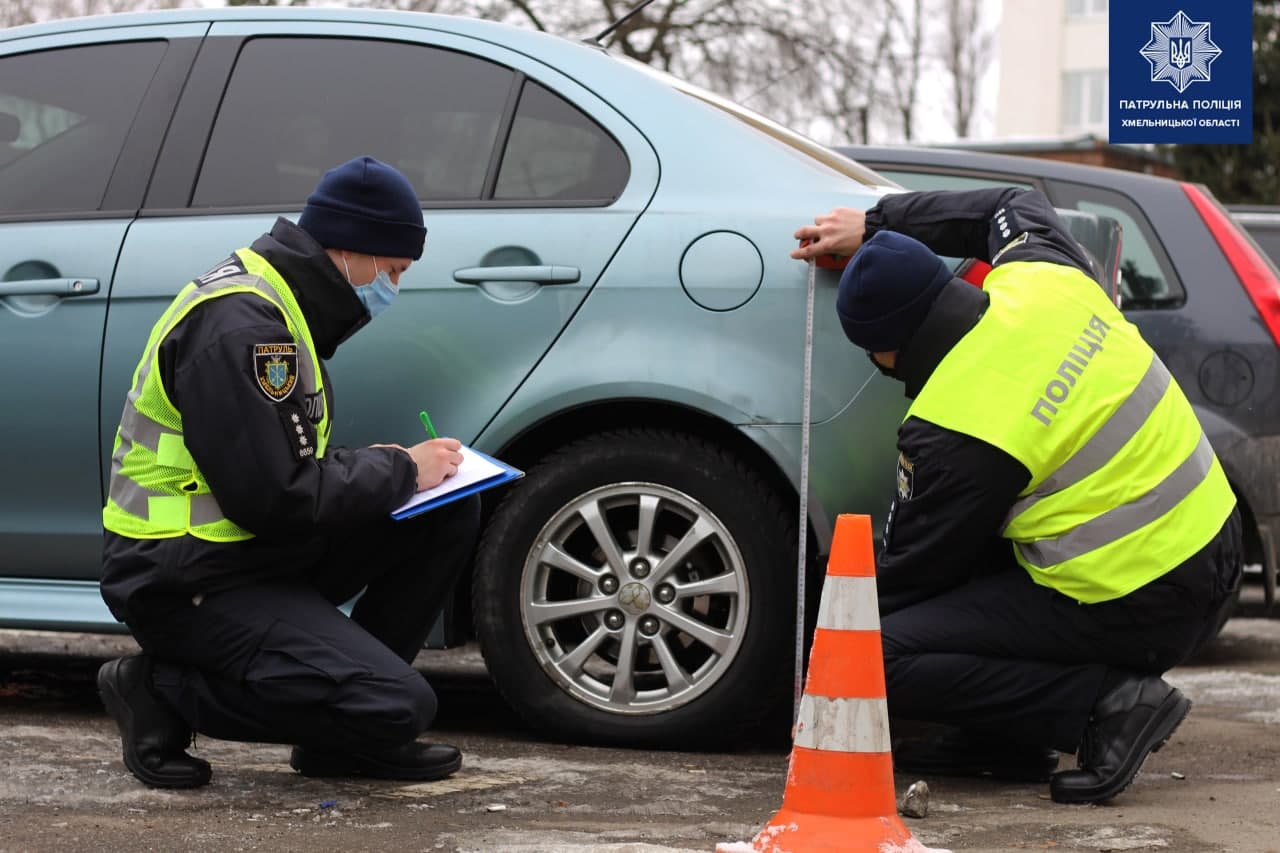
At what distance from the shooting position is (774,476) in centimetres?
393

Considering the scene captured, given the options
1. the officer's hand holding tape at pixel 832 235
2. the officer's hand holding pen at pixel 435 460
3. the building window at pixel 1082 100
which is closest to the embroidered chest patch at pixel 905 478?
the officer's hand holding tape at pixel 832 235

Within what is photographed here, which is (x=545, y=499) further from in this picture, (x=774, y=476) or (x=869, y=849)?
(x=869, y=849)

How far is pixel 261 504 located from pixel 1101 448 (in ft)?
5.40

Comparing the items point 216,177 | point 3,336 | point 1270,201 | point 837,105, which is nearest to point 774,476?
point 216,177

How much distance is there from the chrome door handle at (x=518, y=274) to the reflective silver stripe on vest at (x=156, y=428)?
550mm

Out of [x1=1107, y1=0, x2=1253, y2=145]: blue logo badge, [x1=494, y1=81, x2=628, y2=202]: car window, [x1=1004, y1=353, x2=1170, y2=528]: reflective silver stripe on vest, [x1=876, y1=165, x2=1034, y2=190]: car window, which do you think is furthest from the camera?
[x1=1107, y1=0, x2=1253, y2=145]: blue logo badge

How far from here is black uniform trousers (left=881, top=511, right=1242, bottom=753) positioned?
365cm

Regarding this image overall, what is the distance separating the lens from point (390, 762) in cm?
364

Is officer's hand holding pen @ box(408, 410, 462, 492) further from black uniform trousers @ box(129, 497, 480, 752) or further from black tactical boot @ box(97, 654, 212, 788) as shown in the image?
black tactical boot @ box(97, 654, 212, 788)

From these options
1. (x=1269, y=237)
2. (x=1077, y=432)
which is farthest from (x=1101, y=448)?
(x=1269, y=237)

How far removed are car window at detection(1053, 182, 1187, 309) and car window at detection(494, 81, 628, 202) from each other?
2.04 m

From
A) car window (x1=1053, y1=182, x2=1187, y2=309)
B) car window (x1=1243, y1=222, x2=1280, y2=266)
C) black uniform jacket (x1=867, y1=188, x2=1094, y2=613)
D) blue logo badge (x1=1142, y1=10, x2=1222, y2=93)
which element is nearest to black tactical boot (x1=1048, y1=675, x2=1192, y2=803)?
black uniform jacket (x1=867, y1=188, x2=1094, y2=613)

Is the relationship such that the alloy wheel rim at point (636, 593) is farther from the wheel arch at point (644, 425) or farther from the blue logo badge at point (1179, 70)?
the blue logo badge at point (1179, 70)

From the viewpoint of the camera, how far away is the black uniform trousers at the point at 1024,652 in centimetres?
365
